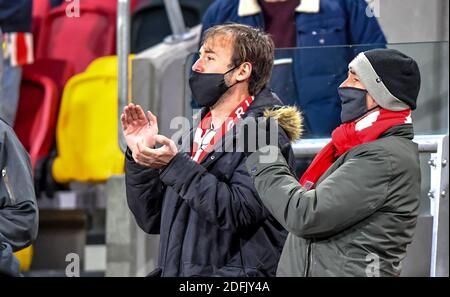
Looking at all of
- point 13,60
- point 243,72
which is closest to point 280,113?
point 243,72

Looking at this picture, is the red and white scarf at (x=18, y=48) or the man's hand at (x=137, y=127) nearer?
the man's hand at (x=137, y=127)

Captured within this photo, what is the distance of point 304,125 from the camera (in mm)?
5117

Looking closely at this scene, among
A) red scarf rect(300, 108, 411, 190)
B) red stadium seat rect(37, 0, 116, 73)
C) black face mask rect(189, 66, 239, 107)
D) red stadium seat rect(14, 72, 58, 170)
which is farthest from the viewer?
red stadium seat rect(37, 0, 116, 73)

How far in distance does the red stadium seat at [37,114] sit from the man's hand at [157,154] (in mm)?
3302

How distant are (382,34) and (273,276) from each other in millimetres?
1532

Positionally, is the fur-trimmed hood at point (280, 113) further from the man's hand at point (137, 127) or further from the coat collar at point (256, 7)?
the coat collar at point (256, 7)

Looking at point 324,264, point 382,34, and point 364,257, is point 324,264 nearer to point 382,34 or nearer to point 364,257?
point 364,257

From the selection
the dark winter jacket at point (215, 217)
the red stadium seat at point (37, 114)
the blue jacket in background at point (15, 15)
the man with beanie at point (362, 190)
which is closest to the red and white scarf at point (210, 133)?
the dark winter jacket at point (215, 217)

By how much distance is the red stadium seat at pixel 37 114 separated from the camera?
7.32 metres

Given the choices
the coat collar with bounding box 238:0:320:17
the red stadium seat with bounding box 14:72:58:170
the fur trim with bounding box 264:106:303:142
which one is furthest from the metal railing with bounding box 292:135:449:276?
the red stadium seat with bounding box 14:72:58:170

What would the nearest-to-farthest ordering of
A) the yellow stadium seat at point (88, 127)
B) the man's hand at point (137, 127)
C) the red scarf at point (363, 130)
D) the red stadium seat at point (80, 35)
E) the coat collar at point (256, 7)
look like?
the red scarf at point (363, 130) < the man's hand at point (137, 127) < the coat collar at point (256, 7) < the yellow stadium seat at point (88, 127) < the red stadium seat at point (80, 35)

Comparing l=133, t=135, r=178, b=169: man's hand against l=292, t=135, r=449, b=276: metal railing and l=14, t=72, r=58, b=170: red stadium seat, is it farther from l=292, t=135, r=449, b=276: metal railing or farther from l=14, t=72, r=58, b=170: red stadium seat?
l=14, t=72, r=58, b=170: red stadium seat

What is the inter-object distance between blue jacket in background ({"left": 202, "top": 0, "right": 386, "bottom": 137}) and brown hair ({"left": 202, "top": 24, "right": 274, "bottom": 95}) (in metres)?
0.68

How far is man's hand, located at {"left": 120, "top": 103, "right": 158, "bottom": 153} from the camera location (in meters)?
4.07
